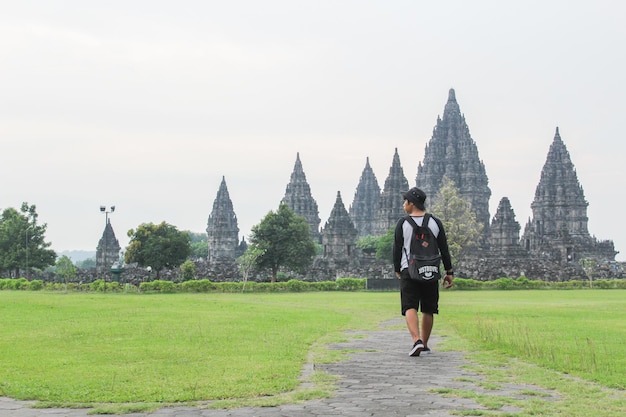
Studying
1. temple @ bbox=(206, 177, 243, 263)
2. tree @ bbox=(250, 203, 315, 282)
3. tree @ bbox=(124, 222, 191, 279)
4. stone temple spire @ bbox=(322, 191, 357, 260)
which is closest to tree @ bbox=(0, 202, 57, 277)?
tree @ bbox=(124, 222, 191, 279)

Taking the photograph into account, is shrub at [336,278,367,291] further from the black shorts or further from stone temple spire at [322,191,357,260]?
the black shorts

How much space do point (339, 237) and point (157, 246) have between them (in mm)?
33663

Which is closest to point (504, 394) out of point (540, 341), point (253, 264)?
point (540, 341)

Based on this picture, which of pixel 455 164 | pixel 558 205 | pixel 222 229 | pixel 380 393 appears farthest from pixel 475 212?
pixel 380 393

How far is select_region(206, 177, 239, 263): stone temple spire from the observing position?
122 m

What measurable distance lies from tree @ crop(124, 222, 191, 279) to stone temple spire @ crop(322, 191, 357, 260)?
30304 millimetres

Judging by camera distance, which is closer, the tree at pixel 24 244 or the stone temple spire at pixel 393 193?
the tree at pixel 24 244

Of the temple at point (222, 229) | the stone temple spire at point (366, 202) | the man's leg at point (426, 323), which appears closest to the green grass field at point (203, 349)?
the man's leg at point (426, 323)

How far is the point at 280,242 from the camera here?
2643 inches

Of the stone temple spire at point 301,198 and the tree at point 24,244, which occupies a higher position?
the stone temple spire at point 301,198

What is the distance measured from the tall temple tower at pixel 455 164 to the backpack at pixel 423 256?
104 m

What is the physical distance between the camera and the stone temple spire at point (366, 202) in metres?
133

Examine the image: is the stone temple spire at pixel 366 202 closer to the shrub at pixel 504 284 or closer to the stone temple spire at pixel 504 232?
the stone temple spire at pixel 504 232

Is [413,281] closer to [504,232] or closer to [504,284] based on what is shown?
[504,284]
